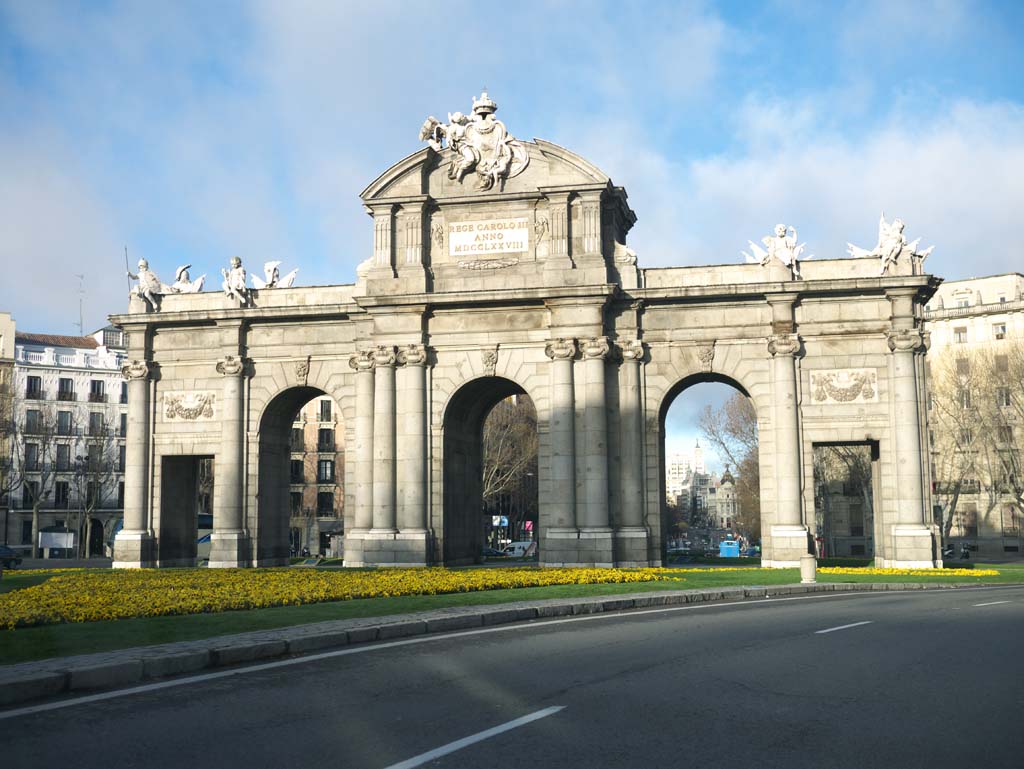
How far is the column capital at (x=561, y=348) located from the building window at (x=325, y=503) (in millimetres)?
55920

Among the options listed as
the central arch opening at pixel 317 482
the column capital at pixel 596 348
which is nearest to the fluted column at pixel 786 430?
the column capital at pixel 596 348

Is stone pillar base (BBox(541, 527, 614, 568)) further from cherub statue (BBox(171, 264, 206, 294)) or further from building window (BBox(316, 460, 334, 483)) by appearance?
building window (BBox(316, 460, 334, 483))

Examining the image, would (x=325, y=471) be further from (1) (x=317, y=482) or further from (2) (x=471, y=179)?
(2) (x=471, y=179)

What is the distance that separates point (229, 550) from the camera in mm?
41094

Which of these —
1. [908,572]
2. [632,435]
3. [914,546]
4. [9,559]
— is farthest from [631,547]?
[9,559]

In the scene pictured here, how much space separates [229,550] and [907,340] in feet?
87.2

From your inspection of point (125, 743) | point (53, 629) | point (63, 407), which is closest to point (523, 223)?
point (53, 629)

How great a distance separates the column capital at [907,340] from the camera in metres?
37.2

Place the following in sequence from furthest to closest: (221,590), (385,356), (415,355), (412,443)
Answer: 1. (385,356)
2. (415,355)
3. (412,443)
4. (221,590)

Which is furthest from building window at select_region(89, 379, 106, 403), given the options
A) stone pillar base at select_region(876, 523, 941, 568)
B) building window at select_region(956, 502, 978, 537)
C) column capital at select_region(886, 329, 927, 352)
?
building window at select_region(956, 502, 978, 537)

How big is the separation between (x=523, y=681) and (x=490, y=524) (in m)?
87.0

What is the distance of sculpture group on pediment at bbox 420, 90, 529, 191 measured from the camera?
3959 cm

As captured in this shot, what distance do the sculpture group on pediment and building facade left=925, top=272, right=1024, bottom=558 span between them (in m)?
28.9

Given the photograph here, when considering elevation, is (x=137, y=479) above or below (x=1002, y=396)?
below
